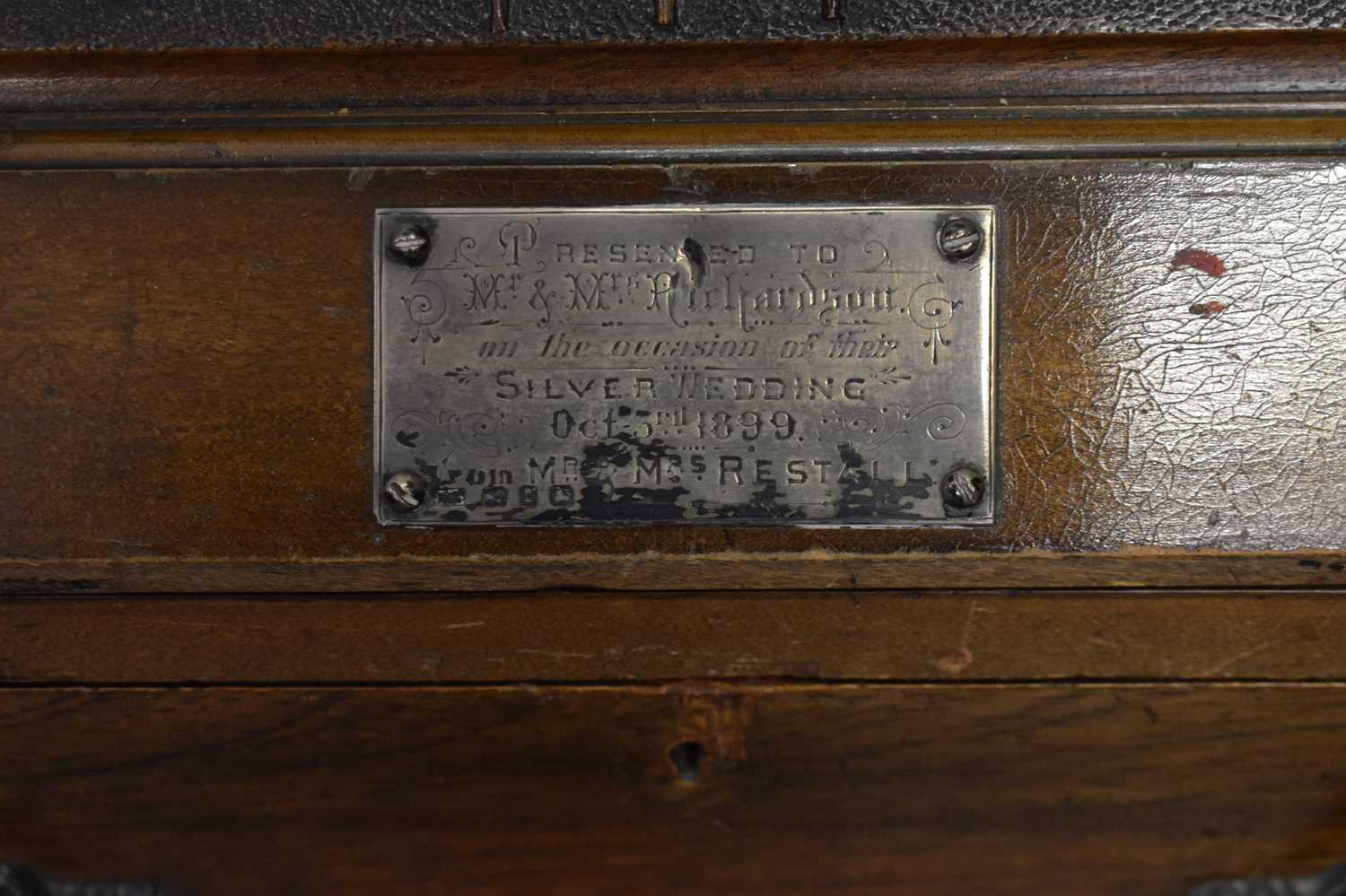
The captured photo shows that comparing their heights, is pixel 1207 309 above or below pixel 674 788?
above

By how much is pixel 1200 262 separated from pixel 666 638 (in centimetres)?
43

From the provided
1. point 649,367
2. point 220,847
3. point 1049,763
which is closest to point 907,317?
point 649,367

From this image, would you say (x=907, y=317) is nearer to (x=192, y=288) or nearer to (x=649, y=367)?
(x=649, y=367)

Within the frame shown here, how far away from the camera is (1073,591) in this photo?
27.3 inches

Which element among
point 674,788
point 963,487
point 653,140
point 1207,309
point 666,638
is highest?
point 653,140

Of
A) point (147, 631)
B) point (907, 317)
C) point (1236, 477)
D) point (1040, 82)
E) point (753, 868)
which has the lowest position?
Answer: point (753, 868)

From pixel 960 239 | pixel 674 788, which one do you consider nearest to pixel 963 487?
pixel 960 239

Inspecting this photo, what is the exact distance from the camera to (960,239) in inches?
26.7

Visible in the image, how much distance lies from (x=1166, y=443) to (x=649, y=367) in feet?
1.12

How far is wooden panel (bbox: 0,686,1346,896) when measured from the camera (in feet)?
2.28

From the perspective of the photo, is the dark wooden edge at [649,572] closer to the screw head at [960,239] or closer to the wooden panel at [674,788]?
the wooden panel at [674,788]

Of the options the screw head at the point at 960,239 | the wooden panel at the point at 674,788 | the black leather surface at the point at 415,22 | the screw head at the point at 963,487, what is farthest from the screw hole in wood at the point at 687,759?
the black leather surface at the point at 415,22

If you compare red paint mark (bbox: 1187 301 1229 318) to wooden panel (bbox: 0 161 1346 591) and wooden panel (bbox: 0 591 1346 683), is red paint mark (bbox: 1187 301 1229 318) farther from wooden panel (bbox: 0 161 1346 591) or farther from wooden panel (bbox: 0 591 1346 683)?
wooden panel (bbox: 0 591 1346 683)

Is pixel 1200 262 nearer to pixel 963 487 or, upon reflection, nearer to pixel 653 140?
pixel 963 487
